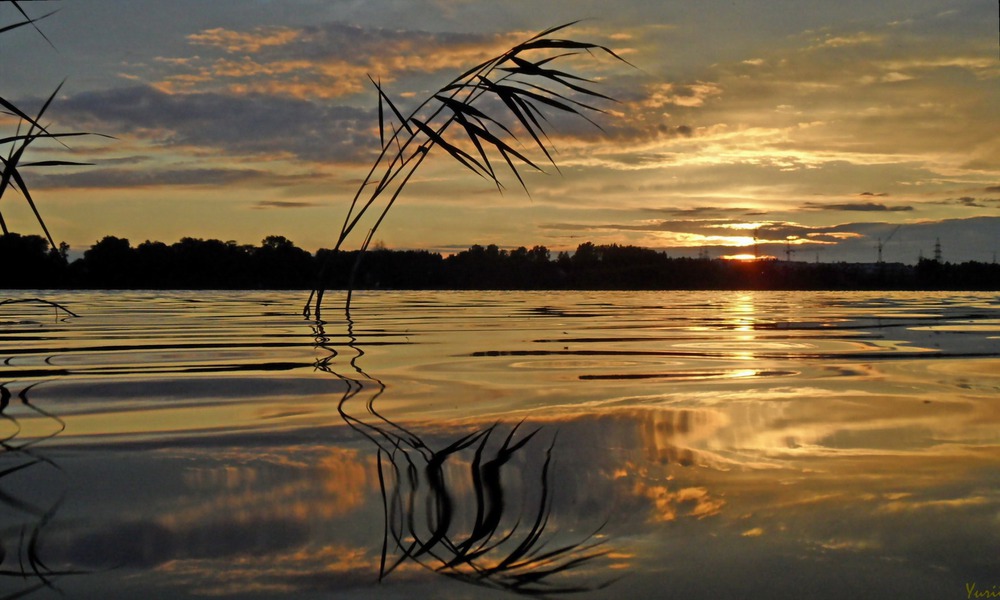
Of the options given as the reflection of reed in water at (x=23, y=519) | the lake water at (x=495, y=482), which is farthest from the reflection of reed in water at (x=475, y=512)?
the reflection of reed in water at (x=23, y=519)

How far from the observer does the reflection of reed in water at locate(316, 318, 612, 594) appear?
1500 mm

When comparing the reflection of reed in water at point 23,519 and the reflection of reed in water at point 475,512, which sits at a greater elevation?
the reflection of reed in water at point 23,519

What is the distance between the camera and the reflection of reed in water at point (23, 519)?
1.43 metres

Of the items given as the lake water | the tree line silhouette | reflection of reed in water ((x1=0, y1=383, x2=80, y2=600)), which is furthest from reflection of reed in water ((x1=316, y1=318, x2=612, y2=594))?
the tree line silhouette

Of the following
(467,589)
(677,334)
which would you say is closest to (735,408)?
(467,589)

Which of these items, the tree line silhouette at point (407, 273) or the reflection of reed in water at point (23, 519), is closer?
the reflection of reed in water at point (23, 519)

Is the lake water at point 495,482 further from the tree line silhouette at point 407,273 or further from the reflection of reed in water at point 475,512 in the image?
the tree line silhouette at point 407,273

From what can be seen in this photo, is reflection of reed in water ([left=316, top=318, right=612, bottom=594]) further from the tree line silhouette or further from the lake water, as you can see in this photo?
the tree line silhouette

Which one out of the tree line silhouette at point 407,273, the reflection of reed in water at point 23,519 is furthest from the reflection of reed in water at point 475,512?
→ the tree line silhouette at point 407,273

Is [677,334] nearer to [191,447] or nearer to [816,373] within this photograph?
[816,373]

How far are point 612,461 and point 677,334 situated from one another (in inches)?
228

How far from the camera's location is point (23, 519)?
1.77 metres

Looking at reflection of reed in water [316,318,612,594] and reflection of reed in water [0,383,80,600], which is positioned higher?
reflection of reed in water [0,383,80,600]

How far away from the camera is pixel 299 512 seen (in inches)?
72.9
